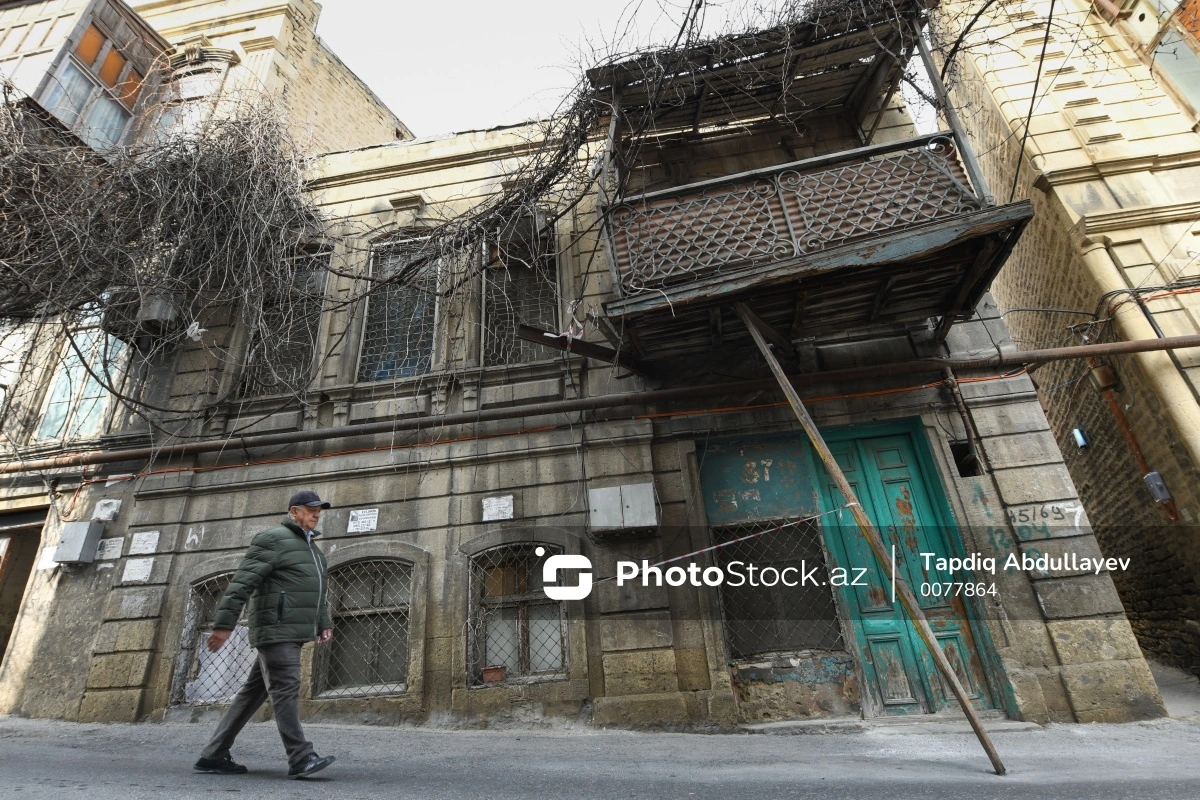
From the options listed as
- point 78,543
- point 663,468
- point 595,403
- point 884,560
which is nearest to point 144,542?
point 78,543

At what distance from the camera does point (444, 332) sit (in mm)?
7883

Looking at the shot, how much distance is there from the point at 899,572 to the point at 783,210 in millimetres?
3657

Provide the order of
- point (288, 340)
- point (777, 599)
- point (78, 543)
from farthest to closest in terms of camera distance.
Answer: point (288, 340) < point (78, 543) < point (777, 599)

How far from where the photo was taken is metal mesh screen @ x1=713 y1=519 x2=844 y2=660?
6.04m

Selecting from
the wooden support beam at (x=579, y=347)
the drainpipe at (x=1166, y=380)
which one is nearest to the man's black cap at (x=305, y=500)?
the wooden support beam at (x=579, y=347)

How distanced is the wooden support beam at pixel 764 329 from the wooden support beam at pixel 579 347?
54.2 inches

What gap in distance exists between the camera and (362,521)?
6.87 m

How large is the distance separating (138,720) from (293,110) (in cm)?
998

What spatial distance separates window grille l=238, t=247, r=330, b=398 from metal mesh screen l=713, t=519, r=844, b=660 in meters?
5.73

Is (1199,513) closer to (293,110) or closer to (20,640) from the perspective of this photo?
(20,640)

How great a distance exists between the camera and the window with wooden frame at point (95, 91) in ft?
29.3

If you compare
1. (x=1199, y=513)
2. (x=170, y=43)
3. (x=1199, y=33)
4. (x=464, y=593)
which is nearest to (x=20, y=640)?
(x=464, y=593)

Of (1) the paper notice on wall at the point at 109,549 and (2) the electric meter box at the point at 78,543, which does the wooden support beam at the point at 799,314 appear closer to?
(1) the paper notice on wall at the point at 109,549

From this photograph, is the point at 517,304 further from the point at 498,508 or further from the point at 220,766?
the point at 220,766
